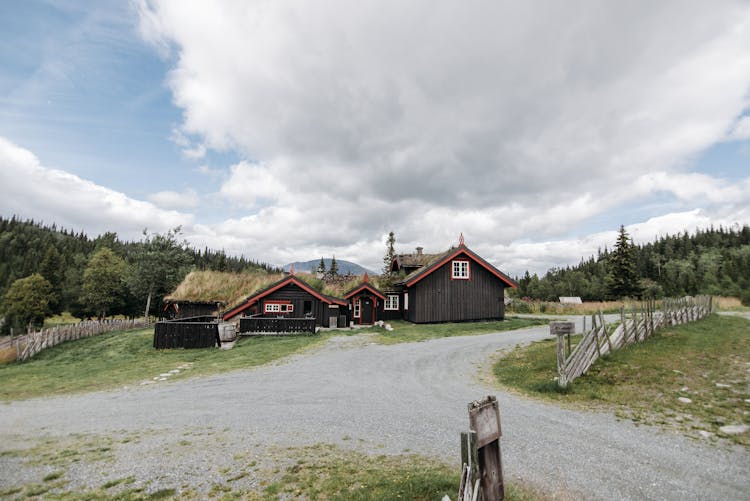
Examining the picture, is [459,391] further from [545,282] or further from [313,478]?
[545,282]

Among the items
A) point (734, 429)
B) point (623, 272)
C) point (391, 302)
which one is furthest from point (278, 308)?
point (623, 272)

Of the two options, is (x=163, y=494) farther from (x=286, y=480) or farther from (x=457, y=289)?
(x=457, y=289)

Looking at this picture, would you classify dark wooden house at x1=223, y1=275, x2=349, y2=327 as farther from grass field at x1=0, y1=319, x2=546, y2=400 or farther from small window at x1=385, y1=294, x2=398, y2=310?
small window at x1=385, y1=294, x2=398, y2=310

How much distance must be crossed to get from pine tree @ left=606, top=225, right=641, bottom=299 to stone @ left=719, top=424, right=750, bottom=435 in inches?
2075

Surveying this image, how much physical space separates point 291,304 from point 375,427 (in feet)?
71.9

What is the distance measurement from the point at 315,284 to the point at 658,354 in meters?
27.0

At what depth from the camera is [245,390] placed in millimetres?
11484

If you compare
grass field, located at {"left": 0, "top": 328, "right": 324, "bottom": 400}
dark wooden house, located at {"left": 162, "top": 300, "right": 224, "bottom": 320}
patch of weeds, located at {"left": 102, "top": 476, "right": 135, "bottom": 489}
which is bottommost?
grass field, located at {"left": 0, "top": 328, "right": 324, "bottom": 400}

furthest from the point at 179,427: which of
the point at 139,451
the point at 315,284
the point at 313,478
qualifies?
the point at 315,284

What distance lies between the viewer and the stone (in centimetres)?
702

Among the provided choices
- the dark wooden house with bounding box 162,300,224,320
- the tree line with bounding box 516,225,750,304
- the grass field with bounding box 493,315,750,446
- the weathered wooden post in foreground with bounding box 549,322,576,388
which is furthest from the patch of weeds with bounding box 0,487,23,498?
the tree line with bounding box 516,225,750,304

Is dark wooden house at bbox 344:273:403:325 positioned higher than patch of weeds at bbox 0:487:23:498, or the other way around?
dark wooden house at bbox 344:273:403:325

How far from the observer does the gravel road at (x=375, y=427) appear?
220 inches

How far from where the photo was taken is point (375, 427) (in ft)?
25.8
